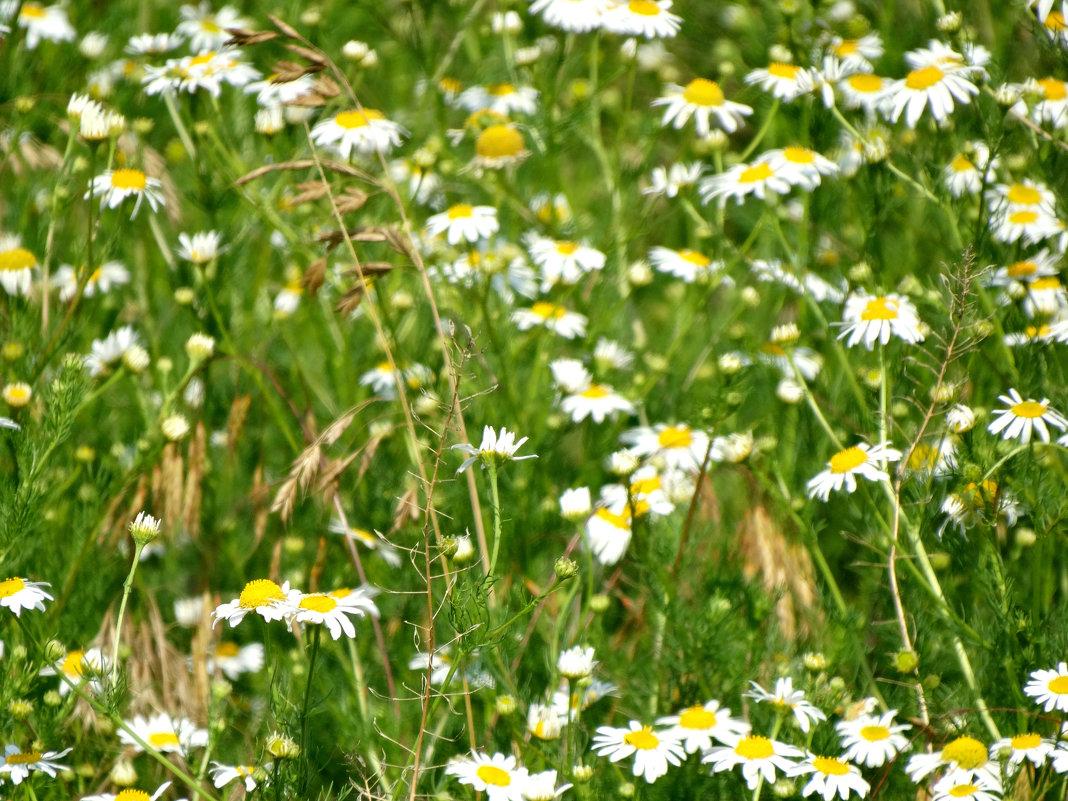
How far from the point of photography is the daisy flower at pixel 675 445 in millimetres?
2627

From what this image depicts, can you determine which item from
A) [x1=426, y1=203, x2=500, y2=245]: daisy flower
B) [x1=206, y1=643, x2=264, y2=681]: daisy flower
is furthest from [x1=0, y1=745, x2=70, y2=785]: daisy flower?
[x1=426, y1=203, x2=500, y2=245]: daisy flower

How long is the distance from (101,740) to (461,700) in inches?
27.2

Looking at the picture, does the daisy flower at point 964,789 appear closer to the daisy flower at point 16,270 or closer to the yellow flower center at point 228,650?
the yellow flower center at point 228,650

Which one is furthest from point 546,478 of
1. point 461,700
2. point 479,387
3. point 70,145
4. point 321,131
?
point 70,145

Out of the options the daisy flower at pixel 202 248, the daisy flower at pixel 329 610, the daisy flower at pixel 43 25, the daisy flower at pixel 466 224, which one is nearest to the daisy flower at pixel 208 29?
the daisy flower at pixel 43 25

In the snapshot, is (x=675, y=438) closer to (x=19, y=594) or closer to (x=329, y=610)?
(x=329, y=610)

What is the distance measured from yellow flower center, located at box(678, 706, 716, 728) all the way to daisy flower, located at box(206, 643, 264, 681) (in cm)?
99

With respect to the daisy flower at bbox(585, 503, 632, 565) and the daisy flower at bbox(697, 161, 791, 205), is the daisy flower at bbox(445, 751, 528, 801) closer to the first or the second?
the daisy flower at bbox(585, 503, 632, 565)

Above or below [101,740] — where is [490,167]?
above

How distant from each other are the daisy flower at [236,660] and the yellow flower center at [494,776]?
31.8 inches

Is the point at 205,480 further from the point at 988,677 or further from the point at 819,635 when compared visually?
the point at 988,677

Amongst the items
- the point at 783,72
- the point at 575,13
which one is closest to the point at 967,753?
the point at 783,72

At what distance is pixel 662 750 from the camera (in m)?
1.91

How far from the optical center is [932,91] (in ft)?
8.55
